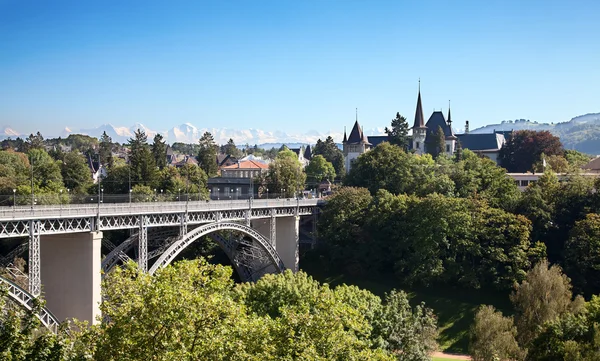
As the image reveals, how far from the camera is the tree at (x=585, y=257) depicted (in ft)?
175

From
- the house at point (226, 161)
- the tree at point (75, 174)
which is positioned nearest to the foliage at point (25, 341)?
the tree at point (75, 174)

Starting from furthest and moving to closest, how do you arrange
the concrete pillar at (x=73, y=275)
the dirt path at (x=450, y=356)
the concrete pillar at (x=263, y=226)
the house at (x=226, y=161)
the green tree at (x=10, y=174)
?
the house at (x=226, y=161) < the green tree at (x=10, y=174) < the concrete pillar at (x=263, y=226) < the dirt path at (x=450, y=356) < the concrete pillar at (x=73, y=275)

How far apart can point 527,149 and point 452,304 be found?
174 feet

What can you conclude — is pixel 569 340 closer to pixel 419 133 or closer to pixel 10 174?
pixel 10 174

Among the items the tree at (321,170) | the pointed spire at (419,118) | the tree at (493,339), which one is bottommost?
the tree at (493,339)

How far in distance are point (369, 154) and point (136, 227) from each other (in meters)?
37.8

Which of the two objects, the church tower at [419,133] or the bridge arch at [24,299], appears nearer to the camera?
the bridge arch at [24,299]

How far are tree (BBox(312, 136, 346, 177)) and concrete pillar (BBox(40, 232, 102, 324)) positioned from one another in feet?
265

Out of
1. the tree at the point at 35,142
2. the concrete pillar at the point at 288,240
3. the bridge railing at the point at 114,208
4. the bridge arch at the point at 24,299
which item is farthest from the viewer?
the tree at the point at 35,142

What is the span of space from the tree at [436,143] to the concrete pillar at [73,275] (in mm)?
73523

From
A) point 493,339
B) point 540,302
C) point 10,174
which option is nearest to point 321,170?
A: point 10,174

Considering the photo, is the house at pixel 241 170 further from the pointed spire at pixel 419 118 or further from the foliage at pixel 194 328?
the foliage at pixel 194 328

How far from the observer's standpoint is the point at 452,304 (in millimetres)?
55750

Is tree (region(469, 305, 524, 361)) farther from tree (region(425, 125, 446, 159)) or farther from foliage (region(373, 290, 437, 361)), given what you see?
tree (region(425, 125, 446, 159))
